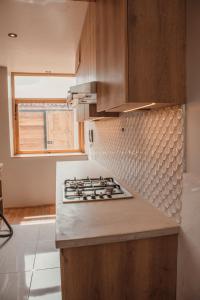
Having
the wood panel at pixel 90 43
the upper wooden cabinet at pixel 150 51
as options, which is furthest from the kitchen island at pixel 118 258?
the wood panel at pixel 90 43

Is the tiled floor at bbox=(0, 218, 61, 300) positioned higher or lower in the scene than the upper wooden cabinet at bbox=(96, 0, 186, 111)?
lower

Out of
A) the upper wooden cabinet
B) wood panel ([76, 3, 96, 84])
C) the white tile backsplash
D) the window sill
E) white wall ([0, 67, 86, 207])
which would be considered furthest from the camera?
the window sill

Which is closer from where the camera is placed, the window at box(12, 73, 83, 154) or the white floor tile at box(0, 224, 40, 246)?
the white floor tile at box(0, 224, 40, 246)

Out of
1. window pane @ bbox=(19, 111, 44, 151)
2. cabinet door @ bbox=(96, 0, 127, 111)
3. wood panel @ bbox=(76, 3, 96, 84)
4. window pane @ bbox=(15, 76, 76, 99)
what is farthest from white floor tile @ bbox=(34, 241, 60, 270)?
window pane @ bbox=(15, 76, 76, 99)

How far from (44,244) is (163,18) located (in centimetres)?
248

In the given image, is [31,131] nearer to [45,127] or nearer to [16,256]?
[45,127]

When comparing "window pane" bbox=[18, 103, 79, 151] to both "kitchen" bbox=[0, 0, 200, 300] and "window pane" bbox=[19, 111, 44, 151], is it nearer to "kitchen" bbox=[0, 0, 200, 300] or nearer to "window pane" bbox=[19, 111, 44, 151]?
"window pane" bbox=[19, 111, 44, 151]

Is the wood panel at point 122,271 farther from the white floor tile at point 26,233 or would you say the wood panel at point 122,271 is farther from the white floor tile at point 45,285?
the white floor tile at point 26,233

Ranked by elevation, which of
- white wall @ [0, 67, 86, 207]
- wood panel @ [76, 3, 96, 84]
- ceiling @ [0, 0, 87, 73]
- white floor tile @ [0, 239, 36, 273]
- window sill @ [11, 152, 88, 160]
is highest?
ceiling @ [0, 0, 87, 73]

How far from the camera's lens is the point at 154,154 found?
1.42 m

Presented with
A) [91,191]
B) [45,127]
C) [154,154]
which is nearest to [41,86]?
[45,127]

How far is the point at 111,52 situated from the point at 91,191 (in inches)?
40.9

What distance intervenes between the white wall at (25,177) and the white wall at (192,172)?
3.45 metres

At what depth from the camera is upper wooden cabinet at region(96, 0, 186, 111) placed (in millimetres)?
983
